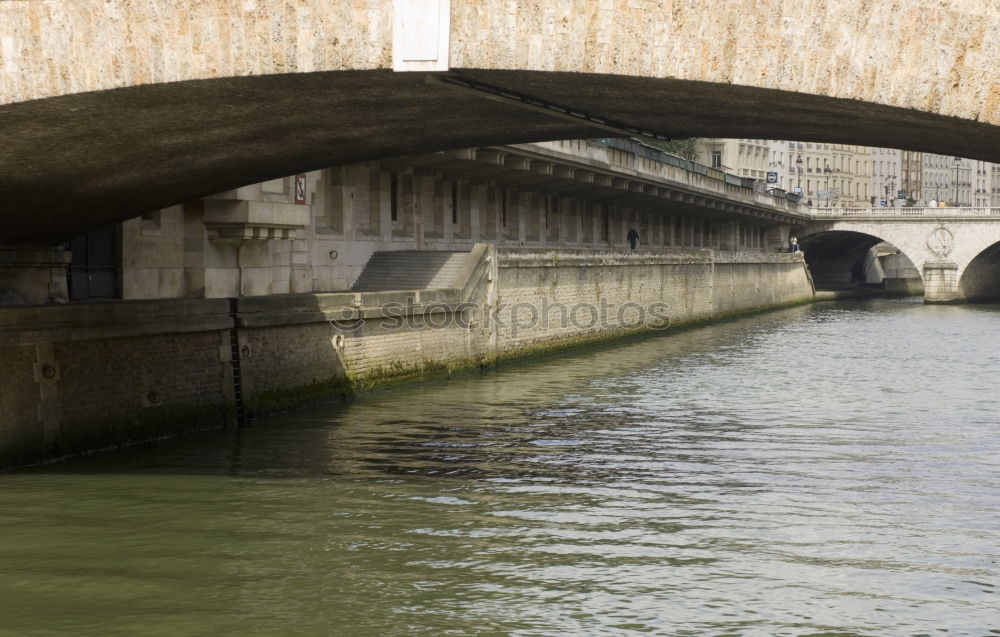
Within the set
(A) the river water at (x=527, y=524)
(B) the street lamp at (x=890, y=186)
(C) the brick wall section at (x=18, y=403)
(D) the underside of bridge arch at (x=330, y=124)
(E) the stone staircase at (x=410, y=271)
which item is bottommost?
(A) the river water at (x=527, y=524)

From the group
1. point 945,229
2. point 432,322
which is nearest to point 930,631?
point 432,322

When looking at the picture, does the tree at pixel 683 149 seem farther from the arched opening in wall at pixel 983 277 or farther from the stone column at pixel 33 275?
the stone column at pixel 33 275

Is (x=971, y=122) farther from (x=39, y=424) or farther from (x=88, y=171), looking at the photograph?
(x=39, y=424)

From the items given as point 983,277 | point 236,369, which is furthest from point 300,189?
point 983,277

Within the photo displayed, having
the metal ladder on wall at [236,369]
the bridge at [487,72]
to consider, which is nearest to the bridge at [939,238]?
the metal ladder on wall at [236,369]

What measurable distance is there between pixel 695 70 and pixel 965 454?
1050cm

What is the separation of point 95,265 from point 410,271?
10930mm

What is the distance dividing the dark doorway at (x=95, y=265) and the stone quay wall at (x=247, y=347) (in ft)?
6.28

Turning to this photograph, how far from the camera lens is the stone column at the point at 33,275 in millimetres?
19016

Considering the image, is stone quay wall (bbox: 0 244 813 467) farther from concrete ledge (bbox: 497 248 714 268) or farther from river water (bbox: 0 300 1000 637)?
river water (bbox: 0 300 1000 637)

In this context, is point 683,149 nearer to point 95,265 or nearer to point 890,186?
point 890,186

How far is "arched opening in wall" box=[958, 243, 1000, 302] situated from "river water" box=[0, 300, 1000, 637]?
54501 millimetres

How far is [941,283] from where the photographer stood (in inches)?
2940

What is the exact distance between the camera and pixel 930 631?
33.6ft
